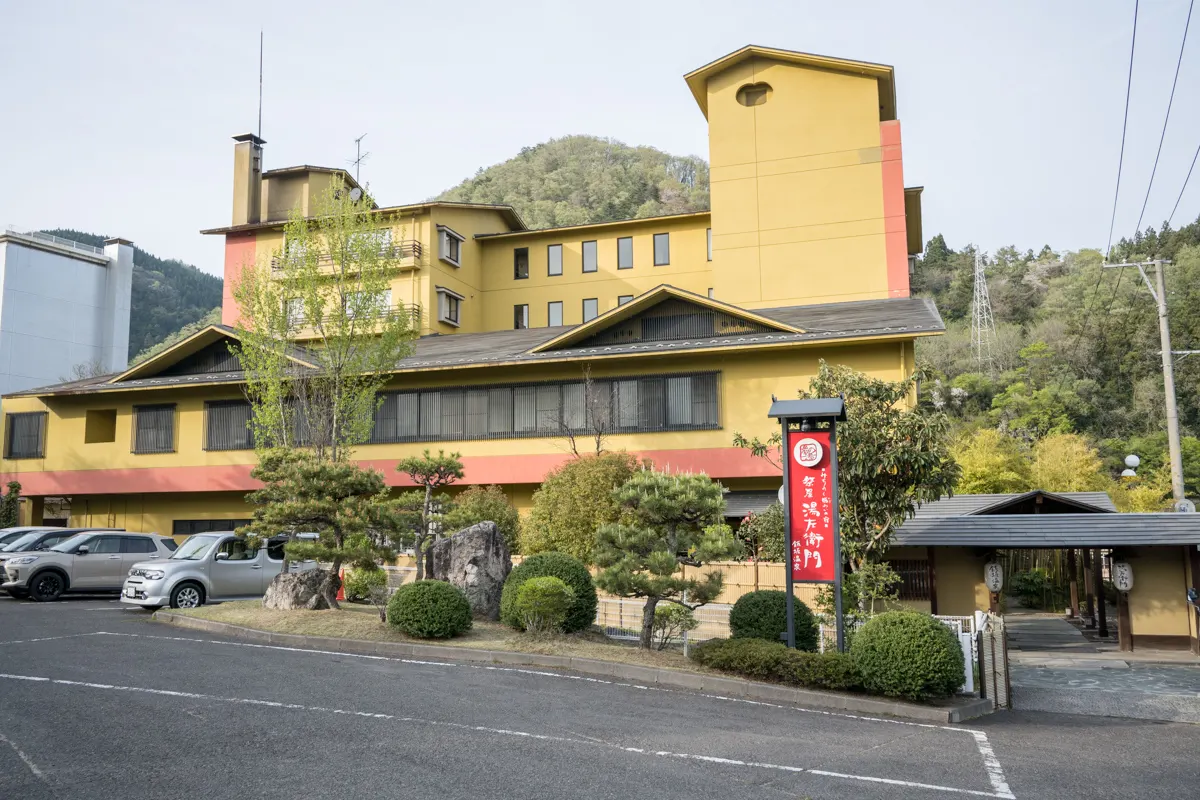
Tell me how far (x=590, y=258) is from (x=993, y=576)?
28150 mm

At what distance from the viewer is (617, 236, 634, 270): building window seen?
44.2 meters

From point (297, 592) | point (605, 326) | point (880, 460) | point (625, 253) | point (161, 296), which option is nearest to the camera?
point (880, 460)

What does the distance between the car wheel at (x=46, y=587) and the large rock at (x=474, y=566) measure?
9.59 m

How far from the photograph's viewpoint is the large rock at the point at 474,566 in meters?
17.2

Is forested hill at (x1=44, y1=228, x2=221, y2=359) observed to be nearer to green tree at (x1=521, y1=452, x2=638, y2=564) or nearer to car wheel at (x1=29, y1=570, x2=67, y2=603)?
car wheel at (x1=29, y1=570, x2=67, y2=603)

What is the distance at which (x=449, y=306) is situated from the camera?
4300 centimetres

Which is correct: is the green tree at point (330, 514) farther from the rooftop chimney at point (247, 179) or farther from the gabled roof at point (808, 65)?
the rooftop chimney at point (247, 179)

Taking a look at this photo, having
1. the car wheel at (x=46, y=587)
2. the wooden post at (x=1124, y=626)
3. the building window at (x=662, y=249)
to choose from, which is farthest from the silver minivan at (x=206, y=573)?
the building window at (x=662, y=249)

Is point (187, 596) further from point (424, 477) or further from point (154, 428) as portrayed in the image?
point (154, 428)

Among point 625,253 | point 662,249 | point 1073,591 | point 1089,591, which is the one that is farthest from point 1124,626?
point 625,253

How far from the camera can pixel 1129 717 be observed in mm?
12922

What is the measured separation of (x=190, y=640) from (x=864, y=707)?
1009 centimetres

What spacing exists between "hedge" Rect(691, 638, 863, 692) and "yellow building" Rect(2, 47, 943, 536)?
12.0 meters

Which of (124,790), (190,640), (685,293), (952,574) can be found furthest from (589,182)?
(124,790)
